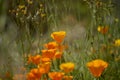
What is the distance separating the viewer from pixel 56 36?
5.87ft

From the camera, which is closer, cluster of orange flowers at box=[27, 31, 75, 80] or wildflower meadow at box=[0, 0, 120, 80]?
cluster of orange flowers at box=[27, 31, 75, 80]

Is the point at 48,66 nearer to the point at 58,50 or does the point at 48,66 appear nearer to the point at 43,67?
the point at 43,67

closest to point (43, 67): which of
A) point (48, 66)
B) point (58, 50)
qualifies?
point (48, 66)

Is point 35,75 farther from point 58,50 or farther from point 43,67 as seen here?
point 58,50

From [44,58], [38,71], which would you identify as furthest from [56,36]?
[38,71]

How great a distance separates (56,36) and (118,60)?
63 cm

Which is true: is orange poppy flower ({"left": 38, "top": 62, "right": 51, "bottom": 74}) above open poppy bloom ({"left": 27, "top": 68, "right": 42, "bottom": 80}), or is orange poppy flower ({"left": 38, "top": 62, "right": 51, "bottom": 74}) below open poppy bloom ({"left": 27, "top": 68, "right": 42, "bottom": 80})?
above

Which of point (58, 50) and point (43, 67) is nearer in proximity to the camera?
point (43, 67)

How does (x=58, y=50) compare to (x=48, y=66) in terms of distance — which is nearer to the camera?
(x=48, y=66)

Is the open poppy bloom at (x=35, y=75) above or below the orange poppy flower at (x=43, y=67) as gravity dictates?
below

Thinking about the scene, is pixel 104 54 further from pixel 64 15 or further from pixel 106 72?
pixel 64 15

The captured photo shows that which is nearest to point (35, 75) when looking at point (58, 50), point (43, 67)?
point (43, 67)

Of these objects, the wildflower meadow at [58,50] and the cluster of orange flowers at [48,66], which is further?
the wildflower meadow at [58,50]

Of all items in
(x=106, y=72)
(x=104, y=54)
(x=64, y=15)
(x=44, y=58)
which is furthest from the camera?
(x=64, y=15)
